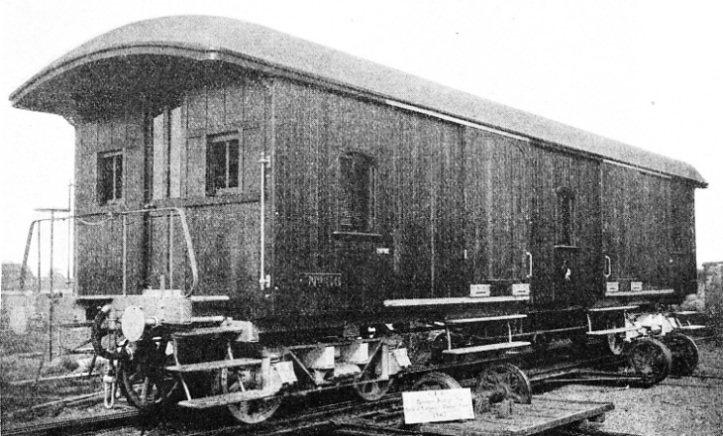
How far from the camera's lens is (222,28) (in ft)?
23.4

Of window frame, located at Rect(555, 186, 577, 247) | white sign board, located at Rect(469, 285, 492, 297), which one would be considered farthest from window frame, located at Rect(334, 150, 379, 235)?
window frame, located at Rect(555, 186, 577, 247)

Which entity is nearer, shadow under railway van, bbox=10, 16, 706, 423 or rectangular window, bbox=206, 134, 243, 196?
shadow under railway van, bbox=10, 16, 706, 423

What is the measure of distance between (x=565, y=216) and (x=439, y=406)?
6.11 meters

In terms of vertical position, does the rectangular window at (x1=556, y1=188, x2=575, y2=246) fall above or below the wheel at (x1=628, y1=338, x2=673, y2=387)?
above

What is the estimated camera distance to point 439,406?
694cm

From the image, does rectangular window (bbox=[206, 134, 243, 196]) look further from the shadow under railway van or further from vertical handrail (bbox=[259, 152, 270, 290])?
vertical handrail (bbox=[259, 152, 270, 290])

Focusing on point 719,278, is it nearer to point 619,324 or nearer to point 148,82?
point 619,324

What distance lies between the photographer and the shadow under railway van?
726 cm

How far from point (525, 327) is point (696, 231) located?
22.1 ft

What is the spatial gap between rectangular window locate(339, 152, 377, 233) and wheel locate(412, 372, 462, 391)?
1.74m

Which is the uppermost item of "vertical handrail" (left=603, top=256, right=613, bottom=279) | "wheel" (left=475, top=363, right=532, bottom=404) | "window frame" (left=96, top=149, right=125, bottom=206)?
"window frame" (left=96, top=149, right=125, bottom=206)

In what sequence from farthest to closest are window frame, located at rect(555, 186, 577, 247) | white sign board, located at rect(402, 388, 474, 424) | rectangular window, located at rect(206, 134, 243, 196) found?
1. window frame, located at rect(555, 186, 577, 247)
2. rectangular window, located at rect(206, 134, 243, 196)
3. white sign board, located at rect(402, 388, 474, 424)

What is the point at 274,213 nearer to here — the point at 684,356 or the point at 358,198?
the point at 358,198

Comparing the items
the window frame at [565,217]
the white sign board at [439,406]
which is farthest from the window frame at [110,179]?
the window frame at [565,217]
